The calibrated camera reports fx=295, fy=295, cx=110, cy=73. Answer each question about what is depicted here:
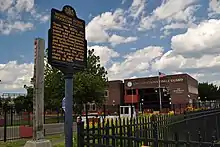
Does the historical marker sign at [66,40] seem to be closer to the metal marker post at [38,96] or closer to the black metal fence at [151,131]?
the black metal fence at [151,131]

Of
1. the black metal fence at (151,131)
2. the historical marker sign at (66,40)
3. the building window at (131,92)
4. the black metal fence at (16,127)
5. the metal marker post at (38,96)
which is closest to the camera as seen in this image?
the black metal fence at (151,131)

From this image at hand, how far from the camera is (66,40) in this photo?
5.53m

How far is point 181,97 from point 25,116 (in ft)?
183

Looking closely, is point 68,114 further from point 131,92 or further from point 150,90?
point 131,92

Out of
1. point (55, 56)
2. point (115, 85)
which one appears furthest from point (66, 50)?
point (115, 85)

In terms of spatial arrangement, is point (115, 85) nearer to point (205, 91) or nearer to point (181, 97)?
point (181, 97)

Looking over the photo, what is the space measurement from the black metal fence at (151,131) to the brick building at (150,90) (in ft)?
199

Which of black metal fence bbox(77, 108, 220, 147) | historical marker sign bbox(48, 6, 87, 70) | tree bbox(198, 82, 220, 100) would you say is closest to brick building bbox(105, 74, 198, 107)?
tree bbox(198, 82, 220, 100)

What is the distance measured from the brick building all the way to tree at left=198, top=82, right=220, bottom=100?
102 ft

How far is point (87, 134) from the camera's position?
4.89 metres

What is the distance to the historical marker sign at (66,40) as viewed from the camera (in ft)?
17.3

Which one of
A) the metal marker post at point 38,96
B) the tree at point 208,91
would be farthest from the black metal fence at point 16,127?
the tree at point 208,91

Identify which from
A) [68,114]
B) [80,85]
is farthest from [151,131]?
[80,85]

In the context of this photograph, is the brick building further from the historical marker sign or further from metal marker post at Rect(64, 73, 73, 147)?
metal marker post at Rect(64, 73, 73, 147)
